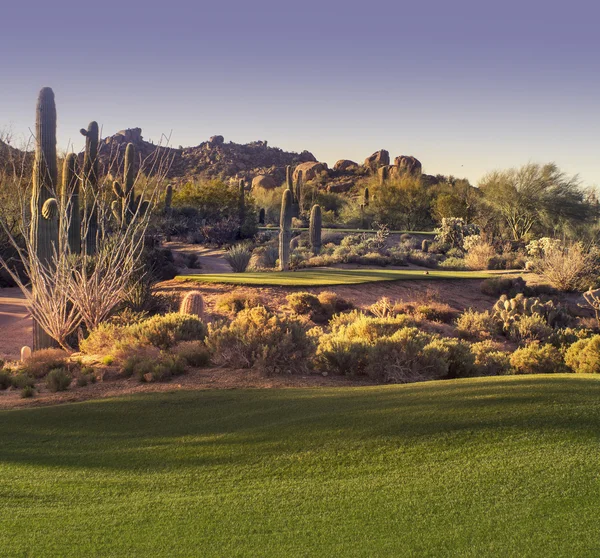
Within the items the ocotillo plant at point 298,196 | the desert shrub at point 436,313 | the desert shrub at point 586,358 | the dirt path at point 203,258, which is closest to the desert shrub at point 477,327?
the desert shrub at point 436,313

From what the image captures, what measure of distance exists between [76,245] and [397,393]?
14179 millimetres

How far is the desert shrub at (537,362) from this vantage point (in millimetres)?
10742

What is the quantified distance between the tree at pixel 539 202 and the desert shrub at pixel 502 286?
73.1ft

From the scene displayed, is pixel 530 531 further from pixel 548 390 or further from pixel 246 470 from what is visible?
pixel 548 390

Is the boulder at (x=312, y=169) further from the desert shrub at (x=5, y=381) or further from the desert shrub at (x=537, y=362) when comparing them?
the desert shrub at (x=5, y=381)

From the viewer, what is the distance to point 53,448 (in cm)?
572

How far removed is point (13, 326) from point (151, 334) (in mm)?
8114

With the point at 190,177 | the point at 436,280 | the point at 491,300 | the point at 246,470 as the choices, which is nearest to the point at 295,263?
the point at 436,280

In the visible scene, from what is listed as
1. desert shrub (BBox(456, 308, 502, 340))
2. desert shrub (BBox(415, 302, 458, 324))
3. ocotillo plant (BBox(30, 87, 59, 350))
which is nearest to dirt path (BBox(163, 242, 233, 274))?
desert shrub (BBox(415, 302, 458, 324))

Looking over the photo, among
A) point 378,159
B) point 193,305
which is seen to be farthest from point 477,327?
point 378,159

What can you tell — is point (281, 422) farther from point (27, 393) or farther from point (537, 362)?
point (537, 362)

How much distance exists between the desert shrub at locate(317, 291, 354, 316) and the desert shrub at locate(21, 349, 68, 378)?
809cm

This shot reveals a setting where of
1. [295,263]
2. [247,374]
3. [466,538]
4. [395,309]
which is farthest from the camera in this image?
[295,263]

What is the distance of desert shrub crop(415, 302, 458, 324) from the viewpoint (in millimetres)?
17484
